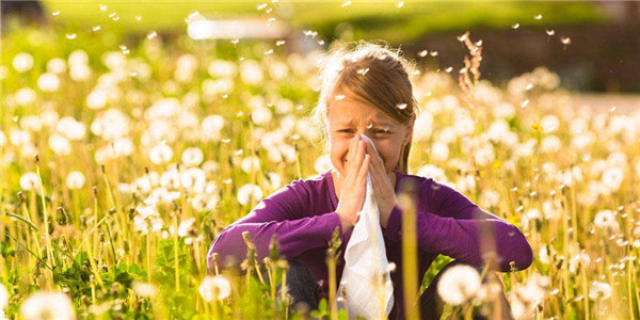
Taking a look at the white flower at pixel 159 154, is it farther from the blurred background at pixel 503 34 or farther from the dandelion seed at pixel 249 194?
the blurred background at pixel 503 34

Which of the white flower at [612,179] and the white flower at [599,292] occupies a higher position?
the white flower at [612,179]

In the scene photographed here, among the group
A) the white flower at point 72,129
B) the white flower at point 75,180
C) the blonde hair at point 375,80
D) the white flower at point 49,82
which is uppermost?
the white flower at point 49,82

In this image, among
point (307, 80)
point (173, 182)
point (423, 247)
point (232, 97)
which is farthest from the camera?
point (307, 80)

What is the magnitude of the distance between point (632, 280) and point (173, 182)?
4.86 feet

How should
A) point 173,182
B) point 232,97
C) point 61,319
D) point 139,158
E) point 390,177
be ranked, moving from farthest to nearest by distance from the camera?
point 232,97
point 139,158
point 173,182
point 390,177
point 61,319

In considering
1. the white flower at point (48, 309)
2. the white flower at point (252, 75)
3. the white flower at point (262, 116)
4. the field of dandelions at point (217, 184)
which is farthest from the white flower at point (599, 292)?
the white flower at point (252, 75)

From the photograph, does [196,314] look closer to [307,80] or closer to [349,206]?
[349,206]

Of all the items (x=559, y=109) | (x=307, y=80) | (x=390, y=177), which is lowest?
(x=390, y=177)

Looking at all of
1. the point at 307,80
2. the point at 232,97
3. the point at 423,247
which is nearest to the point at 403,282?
the point at 423,247

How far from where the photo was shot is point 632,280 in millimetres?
2771

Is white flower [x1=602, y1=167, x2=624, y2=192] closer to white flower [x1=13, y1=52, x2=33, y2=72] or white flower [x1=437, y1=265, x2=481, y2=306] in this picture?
white flower [x1=437, y1=265, x2=481, y2=306]

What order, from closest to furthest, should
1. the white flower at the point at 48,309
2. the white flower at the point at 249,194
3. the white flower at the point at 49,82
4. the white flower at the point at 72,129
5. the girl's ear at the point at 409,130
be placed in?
the white flower at the point at 48,309 < the girl's ear at the point at 409,130 < the white flower at the point at 249,194 < the white flower at the point at 72,129 < the white flower at the point at 49,82

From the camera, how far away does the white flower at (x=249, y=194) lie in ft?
10.2

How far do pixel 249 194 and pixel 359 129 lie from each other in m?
0.80
